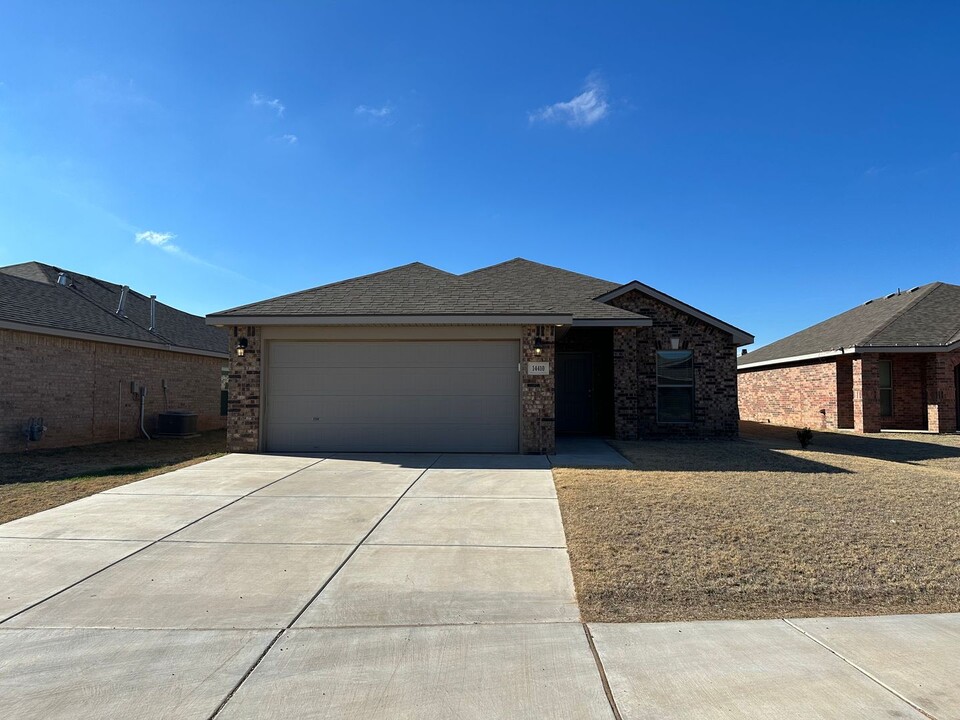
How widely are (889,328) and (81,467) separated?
70.7 feet

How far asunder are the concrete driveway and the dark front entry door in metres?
9.16

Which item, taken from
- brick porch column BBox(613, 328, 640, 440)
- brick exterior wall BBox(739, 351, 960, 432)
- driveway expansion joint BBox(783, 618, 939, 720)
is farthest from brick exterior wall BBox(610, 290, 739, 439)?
driveway expansion joint BBox(783, 618, 939, 720)

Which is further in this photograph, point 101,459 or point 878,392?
point 878,392

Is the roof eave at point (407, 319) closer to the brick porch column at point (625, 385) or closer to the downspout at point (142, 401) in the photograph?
the brick porch column at point (625, 385)

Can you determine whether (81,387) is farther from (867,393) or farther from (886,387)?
(886,387)

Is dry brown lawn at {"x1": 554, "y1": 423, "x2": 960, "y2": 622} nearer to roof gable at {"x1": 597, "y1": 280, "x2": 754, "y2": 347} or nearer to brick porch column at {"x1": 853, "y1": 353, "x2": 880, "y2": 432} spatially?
roof gable at {"x1": 597, "y1": 280, "x2": 754, "y2": 347}

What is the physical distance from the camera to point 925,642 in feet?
11.5

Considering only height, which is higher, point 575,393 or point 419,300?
point 419,300

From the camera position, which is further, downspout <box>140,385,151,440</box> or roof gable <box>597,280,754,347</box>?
downspout <box>140,385,151,440</box>

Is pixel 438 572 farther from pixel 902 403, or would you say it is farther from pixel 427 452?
pixel 902 403

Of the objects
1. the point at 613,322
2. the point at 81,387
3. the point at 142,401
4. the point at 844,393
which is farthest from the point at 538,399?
the point at 844,393

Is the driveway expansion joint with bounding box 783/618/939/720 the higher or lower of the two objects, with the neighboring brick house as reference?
lower

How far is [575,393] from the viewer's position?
15000mm

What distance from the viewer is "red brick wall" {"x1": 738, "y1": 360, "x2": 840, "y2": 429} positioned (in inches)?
732
